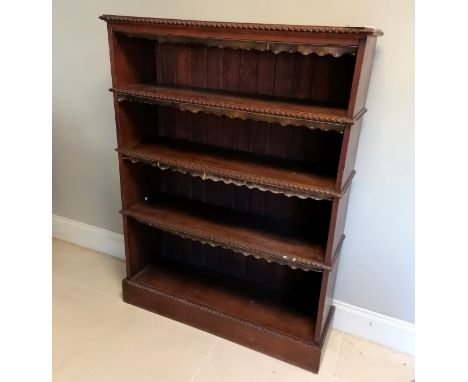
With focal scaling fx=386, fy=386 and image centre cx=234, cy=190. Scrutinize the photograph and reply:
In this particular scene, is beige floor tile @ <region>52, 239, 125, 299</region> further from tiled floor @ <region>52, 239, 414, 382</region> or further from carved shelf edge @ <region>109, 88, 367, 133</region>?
carved shelf edge @ <region>109, 88, 367, 133</region>

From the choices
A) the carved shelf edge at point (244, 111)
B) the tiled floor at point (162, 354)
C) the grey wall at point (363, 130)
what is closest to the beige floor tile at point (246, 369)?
the tiled floor at point (162, 354)

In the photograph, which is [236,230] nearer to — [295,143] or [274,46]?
[295,143]

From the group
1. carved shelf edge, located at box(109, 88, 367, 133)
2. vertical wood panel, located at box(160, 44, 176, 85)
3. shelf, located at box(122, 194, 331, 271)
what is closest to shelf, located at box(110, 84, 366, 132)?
carved shelf edge, located at box(109, 88, 367, 133)

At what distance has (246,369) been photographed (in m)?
1.68

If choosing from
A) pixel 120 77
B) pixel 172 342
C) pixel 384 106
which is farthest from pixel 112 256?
pixel 384 106

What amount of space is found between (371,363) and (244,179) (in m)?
1.04

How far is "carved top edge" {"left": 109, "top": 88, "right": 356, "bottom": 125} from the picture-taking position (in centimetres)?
132

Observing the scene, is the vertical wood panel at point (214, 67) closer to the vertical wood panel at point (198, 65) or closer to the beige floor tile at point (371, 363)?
the vertical wood panel at point (198, 65)

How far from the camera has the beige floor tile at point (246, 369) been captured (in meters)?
1.64

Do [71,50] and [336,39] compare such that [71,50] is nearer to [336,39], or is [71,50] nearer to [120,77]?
[120,77]

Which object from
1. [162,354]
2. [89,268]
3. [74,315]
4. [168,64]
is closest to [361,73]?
[168,64]

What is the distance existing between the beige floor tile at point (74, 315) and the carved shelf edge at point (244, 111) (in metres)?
1.07
